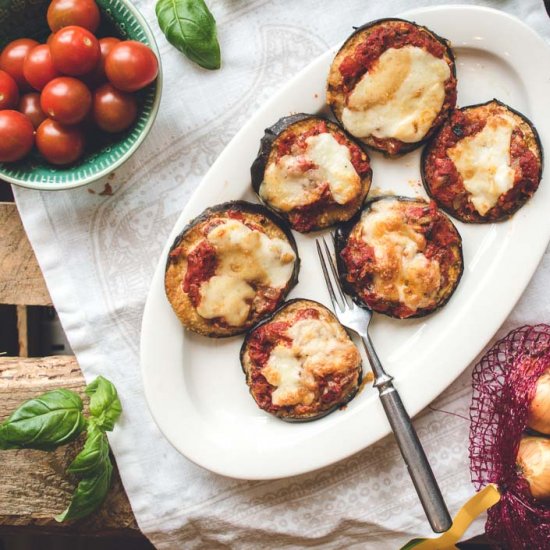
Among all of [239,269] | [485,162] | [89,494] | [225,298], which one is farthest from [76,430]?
[485,162]

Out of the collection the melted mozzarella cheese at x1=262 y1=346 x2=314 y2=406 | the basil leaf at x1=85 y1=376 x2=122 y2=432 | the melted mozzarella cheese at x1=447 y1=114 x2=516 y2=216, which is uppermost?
the melted mozzarella cheese at x1=447 y1=114 x2=516 y2=216

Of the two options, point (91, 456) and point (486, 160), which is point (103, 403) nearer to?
point (91, 456)

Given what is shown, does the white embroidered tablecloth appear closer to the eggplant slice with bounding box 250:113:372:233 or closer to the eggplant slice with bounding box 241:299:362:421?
the eggplant slice with bounding box 250:113:372:233

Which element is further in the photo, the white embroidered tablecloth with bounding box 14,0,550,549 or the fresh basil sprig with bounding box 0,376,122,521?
the white embroidered tablecloth with bounding box 14,0,550,549

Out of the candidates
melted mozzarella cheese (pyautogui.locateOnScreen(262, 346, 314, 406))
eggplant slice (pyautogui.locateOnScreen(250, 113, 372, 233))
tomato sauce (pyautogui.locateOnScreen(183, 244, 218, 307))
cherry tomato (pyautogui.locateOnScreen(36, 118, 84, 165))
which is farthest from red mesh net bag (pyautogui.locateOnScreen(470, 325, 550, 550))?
cherry tomato (pyautogui.locateOnScreen(36, 118, 84, 165))

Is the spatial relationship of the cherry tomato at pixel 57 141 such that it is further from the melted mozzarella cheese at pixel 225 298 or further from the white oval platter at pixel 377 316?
the melted mozzarella cheese at pixel 225 298

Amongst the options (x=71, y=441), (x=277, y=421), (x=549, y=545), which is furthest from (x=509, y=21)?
(x=71, y=441)

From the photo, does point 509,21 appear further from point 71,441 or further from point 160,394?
point 71,441
